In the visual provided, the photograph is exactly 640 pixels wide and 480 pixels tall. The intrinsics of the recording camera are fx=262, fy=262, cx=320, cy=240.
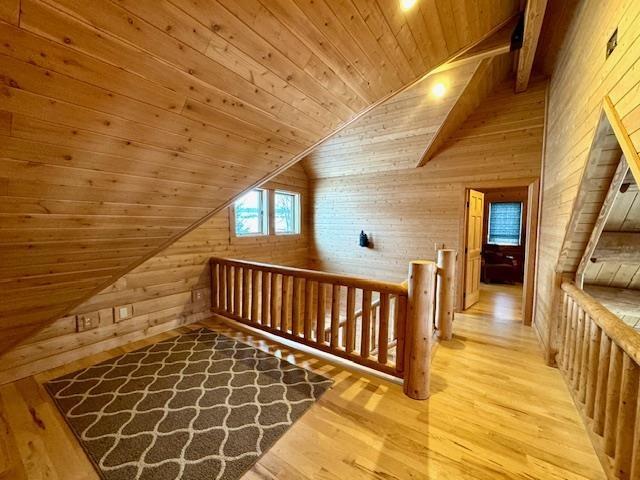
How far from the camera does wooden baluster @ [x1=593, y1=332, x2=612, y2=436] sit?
157 cm

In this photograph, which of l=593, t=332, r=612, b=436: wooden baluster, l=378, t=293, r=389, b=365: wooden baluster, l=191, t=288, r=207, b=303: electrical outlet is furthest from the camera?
l=191, t=288, r=207, b=303: electrical outlet

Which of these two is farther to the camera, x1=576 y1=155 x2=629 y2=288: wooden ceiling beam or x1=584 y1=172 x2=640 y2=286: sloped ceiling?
x1=584 y1=172 x2=640 y2=286: sloped ceiling

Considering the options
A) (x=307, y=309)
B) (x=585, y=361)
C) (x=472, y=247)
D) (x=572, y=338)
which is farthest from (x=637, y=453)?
(x=472, y=247)

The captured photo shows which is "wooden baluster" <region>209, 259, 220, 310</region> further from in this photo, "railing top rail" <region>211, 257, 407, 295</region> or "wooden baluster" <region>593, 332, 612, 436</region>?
"wooden baluster" <region>593, 332, 612, 436</region>

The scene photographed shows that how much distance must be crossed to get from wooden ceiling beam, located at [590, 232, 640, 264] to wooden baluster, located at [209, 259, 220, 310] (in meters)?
4.46

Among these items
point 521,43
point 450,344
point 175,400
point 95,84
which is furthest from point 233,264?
point 521,43

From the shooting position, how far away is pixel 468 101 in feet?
11.6

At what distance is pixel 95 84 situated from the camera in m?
1.10

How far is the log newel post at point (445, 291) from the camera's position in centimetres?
296

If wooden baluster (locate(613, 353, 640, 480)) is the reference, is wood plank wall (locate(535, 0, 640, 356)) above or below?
above

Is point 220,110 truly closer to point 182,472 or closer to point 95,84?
point 95,84

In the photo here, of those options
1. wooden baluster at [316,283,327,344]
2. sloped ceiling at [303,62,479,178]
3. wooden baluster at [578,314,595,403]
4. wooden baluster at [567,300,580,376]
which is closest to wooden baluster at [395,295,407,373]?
wooden baluster at [316,283,327,344]

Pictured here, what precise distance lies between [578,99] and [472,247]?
2.68 meters

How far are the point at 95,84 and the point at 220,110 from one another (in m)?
0.60
